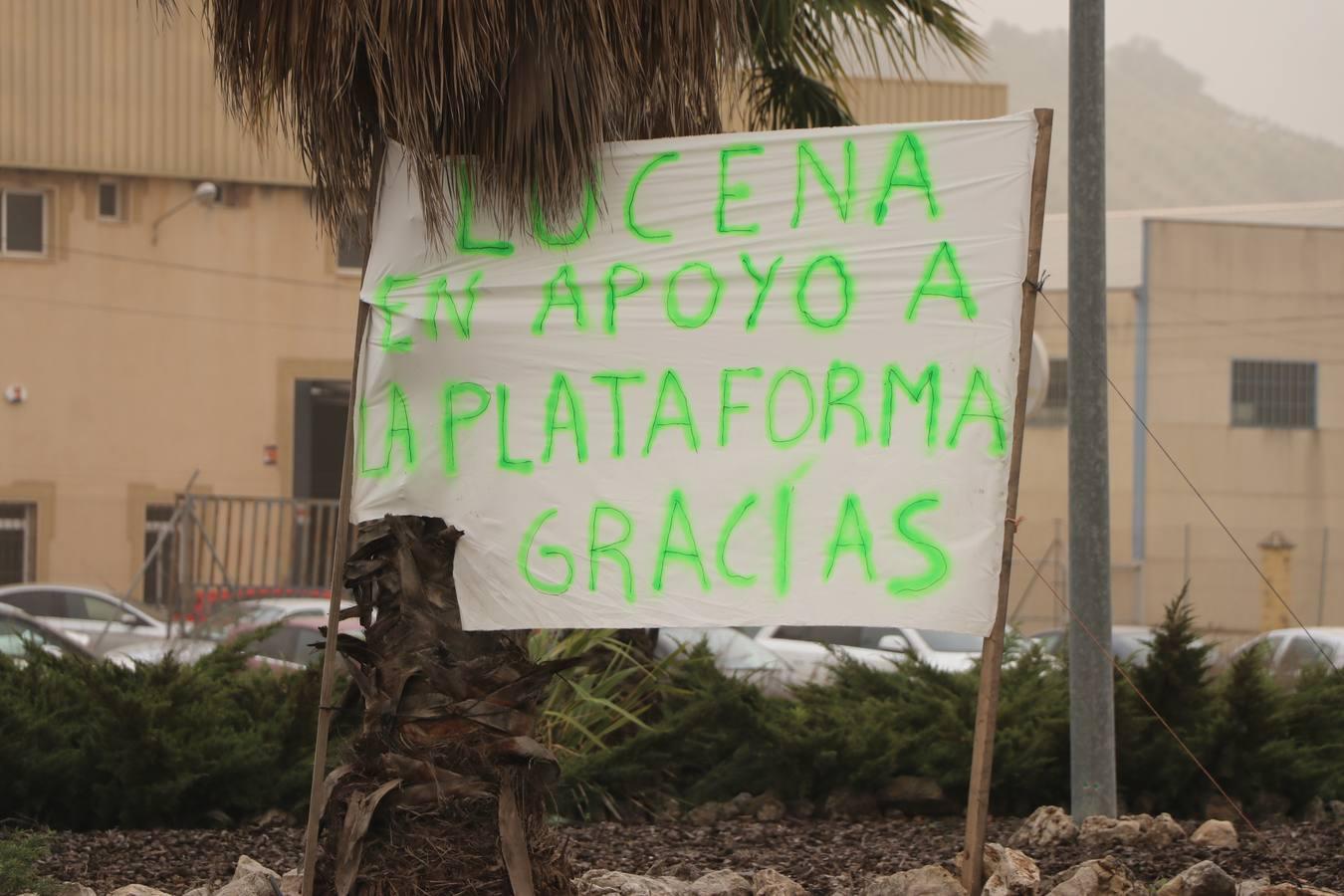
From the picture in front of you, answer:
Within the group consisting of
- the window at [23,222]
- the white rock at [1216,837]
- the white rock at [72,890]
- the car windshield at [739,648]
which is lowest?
the car windshield at [739,648]

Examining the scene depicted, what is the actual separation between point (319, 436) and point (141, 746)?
2310 centimetres

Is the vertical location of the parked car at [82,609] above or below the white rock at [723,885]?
below

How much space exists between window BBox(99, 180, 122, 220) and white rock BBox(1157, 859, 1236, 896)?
1015 inches

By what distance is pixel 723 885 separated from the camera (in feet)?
19.1

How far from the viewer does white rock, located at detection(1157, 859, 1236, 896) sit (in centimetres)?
558

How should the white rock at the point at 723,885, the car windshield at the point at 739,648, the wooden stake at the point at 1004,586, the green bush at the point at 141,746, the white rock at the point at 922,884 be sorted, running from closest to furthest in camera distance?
the wooden stake at the point at 1004,586, the white rock at the point at 922,884, the white rock at the point at 723,885, the green bush at the point at 141,746, the car windshield at the point at 739,648

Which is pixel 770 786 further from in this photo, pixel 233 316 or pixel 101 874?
pixel 233 316

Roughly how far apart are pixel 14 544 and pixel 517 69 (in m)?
25.3

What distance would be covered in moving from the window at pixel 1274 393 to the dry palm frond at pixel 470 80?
32279mm

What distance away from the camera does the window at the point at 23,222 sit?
91.4 feet

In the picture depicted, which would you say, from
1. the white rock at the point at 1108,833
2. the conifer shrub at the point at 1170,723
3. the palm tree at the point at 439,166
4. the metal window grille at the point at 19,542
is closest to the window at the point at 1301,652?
the conifer shrub at the point at 1170,723

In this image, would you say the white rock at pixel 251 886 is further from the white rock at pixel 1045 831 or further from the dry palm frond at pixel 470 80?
the white rock at pixel 1045 831

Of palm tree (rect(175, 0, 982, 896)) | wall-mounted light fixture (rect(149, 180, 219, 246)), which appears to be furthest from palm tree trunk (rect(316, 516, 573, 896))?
wall-mounted light fixture (rect(149, 180, 219, 246))

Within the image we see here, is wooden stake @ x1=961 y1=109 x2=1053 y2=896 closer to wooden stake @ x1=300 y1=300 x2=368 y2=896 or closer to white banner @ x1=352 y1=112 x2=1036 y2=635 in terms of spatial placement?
white banner @ x1=352 y1=112 x2=1036 y2=635
